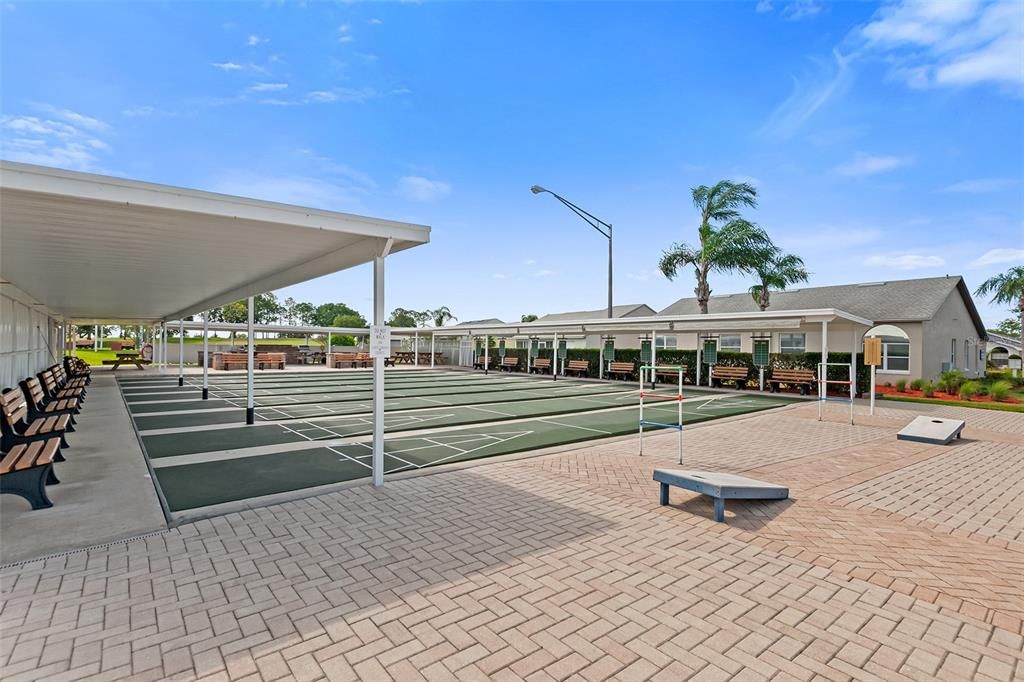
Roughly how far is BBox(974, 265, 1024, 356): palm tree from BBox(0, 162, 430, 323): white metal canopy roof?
3230 cm

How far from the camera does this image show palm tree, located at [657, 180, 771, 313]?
2467 centimetres

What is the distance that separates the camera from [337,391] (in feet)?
55.3

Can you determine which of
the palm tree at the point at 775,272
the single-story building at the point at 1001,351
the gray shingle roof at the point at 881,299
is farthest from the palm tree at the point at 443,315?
the single-story building at the point at 1001,351

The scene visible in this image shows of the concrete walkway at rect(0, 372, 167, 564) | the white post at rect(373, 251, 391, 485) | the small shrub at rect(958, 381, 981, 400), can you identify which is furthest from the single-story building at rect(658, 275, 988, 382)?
the concrete walkway at rect(0, 372, 167, 564)

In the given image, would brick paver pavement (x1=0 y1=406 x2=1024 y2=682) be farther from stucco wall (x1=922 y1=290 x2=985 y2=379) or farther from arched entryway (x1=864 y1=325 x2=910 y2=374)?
stucco wall (x1=922 y1=290 x2=985 y2=379)

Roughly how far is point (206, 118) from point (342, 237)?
936 centimetres

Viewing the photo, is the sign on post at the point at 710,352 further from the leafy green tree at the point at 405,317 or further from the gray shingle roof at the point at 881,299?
the leafy green tree at the point at 405,317

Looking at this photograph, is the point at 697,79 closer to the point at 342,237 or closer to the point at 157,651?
the point at 342,237

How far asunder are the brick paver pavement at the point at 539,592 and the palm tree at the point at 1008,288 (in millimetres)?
27326

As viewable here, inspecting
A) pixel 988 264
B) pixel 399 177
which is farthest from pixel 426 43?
pixel 988 264

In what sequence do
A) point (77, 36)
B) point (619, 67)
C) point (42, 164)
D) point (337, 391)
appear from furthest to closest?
point (337, 391) < point (619, 67) < point (77, 36) < point (42, 164)

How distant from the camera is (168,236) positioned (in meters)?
5.49

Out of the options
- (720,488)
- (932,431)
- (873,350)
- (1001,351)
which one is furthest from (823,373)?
(1001,351)

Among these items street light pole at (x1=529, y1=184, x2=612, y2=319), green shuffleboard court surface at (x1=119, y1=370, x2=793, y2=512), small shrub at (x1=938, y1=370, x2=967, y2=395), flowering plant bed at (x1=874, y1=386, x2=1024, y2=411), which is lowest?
green shuffleboard court surface at (x1=119, y1=370, x2=793, y2=512)
